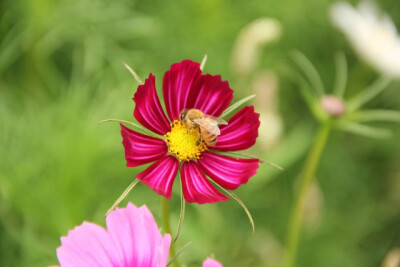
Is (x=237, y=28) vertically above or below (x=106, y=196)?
above

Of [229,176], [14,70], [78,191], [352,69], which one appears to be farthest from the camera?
[352,69]

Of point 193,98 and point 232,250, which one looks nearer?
point 193,98

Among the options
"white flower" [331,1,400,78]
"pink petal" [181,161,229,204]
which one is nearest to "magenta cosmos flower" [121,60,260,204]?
"pink petal" [181,161,229,204]

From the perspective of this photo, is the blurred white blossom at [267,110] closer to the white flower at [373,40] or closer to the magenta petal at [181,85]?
the white flower at [373,40]

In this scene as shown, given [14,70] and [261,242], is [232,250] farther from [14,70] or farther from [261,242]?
[14,70]

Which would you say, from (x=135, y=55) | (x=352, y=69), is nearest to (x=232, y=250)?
(x=135, y=55)

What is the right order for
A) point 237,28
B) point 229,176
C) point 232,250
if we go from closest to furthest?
point 229,176
point 232,250
point 237,28

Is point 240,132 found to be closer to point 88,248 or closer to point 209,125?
point 209,125

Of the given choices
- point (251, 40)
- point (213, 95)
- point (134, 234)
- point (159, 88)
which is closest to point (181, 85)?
point (213, 95)
